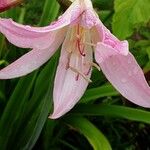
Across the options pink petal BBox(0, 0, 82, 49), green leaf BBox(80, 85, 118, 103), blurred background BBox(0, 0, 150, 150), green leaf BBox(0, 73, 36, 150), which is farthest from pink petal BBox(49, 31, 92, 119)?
green leaf BBox(0, 73, 36, 150)

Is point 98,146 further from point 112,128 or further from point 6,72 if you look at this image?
point 6,72

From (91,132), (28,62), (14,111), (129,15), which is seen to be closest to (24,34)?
(28,62)

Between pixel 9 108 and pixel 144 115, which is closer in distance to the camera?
pixel 144 115

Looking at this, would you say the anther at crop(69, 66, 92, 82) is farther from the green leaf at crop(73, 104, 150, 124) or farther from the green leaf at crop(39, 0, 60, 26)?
the green leaf at crop(39, 0, 60, 26)

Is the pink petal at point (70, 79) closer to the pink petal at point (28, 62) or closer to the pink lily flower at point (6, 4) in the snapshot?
the pink petal at point (28, 62)

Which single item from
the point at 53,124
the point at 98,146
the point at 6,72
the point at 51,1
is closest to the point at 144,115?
the point at 98,146

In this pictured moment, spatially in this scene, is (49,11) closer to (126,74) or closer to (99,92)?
(99,92)
